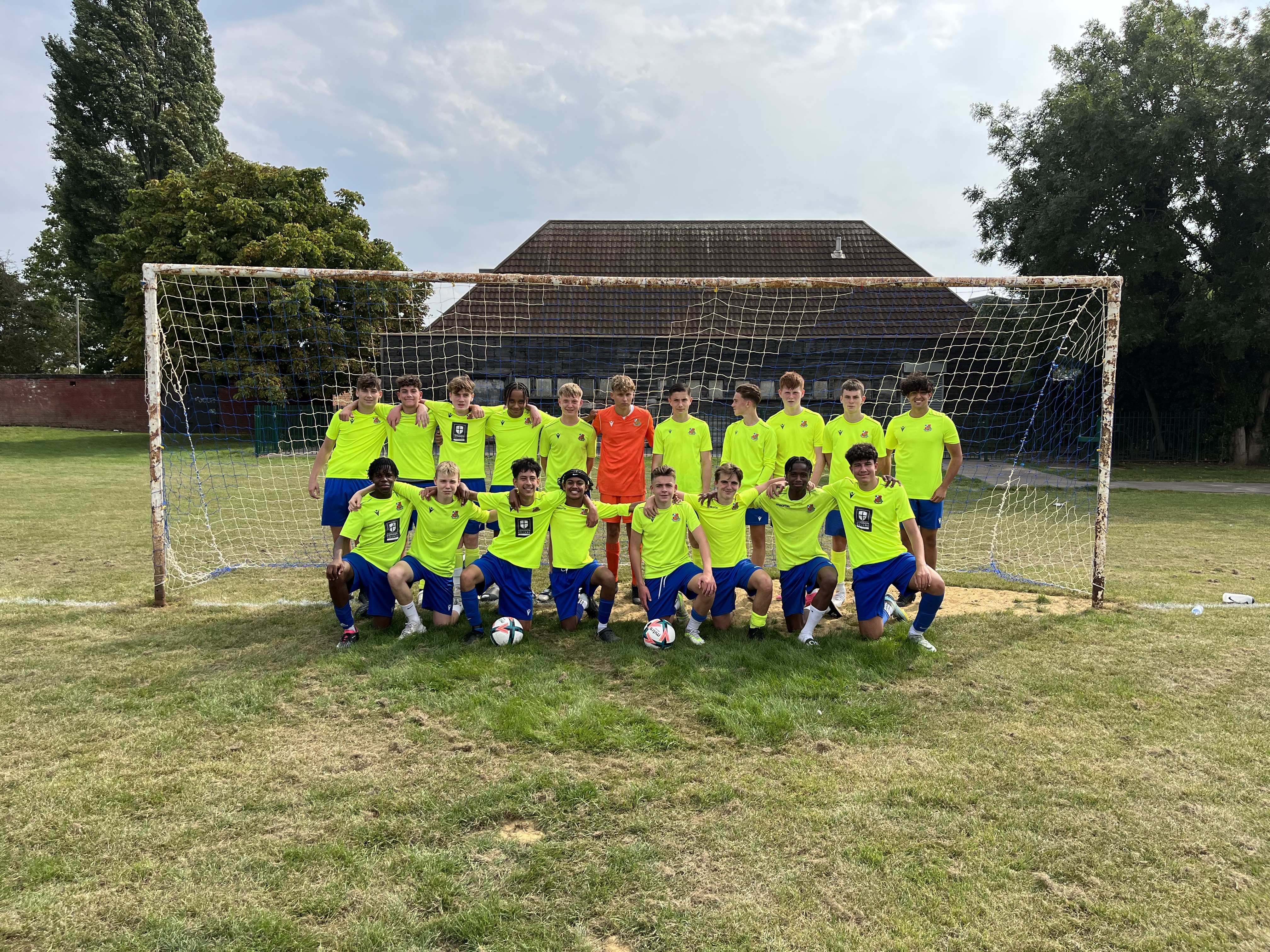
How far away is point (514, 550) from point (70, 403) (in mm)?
30143

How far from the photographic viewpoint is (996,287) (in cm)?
571

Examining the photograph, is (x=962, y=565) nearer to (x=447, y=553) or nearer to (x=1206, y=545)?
(x=1206, y=545)

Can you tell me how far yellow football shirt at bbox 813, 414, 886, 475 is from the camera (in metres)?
5.16

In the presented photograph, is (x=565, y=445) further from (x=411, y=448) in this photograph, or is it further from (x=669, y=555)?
(x=669, y=555)

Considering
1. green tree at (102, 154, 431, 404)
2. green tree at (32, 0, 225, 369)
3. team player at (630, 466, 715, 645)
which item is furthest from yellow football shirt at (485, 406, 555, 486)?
green tree at (32, 0, 225, 369)

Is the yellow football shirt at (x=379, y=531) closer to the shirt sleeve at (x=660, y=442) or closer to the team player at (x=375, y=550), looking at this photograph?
the team player at (x=375, y=550)

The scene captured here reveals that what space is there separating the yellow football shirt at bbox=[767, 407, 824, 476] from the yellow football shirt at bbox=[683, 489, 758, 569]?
70cm

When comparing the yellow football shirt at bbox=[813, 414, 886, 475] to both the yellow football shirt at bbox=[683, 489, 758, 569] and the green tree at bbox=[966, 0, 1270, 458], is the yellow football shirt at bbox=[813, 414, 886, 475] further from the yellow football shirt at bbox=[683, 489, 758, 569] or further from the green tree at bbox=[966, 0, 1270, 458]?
the green tree at bbox=[966, 0, 1270, 458]

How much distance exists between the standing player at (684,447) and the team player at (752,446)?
0.17 m

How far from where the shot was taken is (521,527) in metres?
4.68

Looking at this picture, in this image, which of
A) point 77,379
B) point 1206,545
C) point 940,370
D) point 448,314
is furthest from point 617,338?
point 77,379

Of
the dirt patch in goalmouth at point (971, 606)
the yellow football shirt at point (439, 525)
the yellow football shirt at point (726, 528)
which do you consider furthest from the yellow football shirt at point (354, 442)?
the yellow football shirt at point (726, 528)

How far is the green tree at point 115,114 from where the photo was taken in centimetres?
2544

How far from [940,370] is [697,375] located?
20.2 feet
